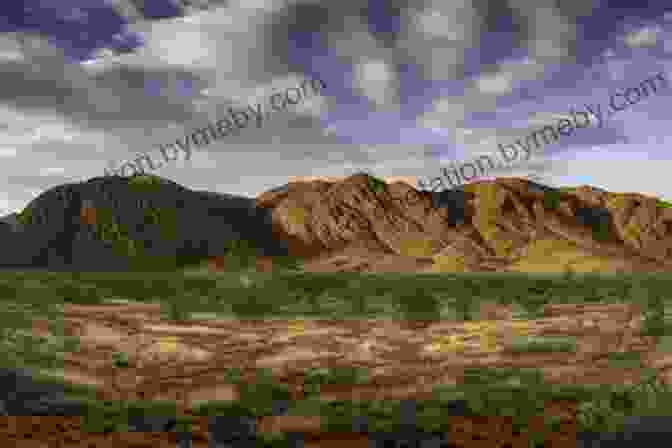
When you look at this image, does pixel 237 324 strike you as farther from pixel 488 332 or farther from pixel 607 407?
pixel 607 407

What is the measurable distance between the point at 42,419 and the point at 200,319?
62.9 ft

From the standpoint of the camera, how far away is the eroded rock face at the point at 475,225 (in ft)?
311

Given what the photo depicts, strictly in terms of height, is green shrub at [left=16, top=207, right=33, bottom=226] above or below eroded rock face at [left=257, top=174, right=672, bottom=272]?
above

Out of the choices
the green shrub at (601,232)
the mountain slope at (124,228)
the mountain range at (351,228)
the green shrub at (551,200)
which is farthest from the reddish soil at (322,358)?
the green shrub at (551,200)

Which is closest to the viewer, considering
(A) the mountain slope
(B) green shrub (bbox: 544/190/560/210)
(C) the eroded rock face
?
(C) the eroded rock face

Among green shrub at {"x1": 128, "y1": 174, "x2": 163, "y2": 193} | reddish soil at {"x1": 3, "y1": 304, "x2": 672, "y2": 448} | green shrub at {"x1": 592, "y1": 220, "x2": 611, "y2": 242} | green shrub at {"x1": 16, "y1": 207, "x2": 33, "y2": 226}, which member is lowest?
reddish soil at {"x1": 3, "y1": 304, "x2": 672, "y2": 448}

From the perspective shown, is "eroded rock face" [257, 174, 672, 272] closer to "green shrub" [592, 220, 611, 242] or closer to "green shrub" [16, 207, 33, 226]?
"green shrub" [592, 220, 611, 242]

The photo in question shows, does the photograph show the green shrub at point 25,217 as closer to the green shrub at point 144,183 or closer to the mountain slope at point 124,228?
the mountain slope at point 124,228

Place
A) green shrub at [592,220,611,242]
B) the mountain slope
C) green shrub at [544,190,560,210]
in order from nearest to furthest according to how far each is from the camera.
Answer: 1. the mountain slope
2. green shrub at [592,220,611,242]
3. green shrub at [544,190,560,210]

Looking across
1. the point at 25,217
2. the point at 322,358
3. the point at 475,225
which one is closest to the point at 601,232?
the point at 475,225

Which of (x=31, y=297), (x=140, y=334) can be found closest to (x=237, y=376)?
(x=140, y=334)

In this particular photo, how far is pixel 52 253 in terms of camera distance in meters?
97.3

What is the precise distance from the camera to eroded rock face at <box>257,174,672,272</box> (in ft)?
311

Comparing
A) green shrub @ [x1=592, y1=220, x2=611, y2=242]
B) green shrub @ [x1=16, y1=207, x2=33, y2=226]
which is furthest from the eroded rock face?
green shrub @ [x1=16, y1=207, x2=33, y2=226]
